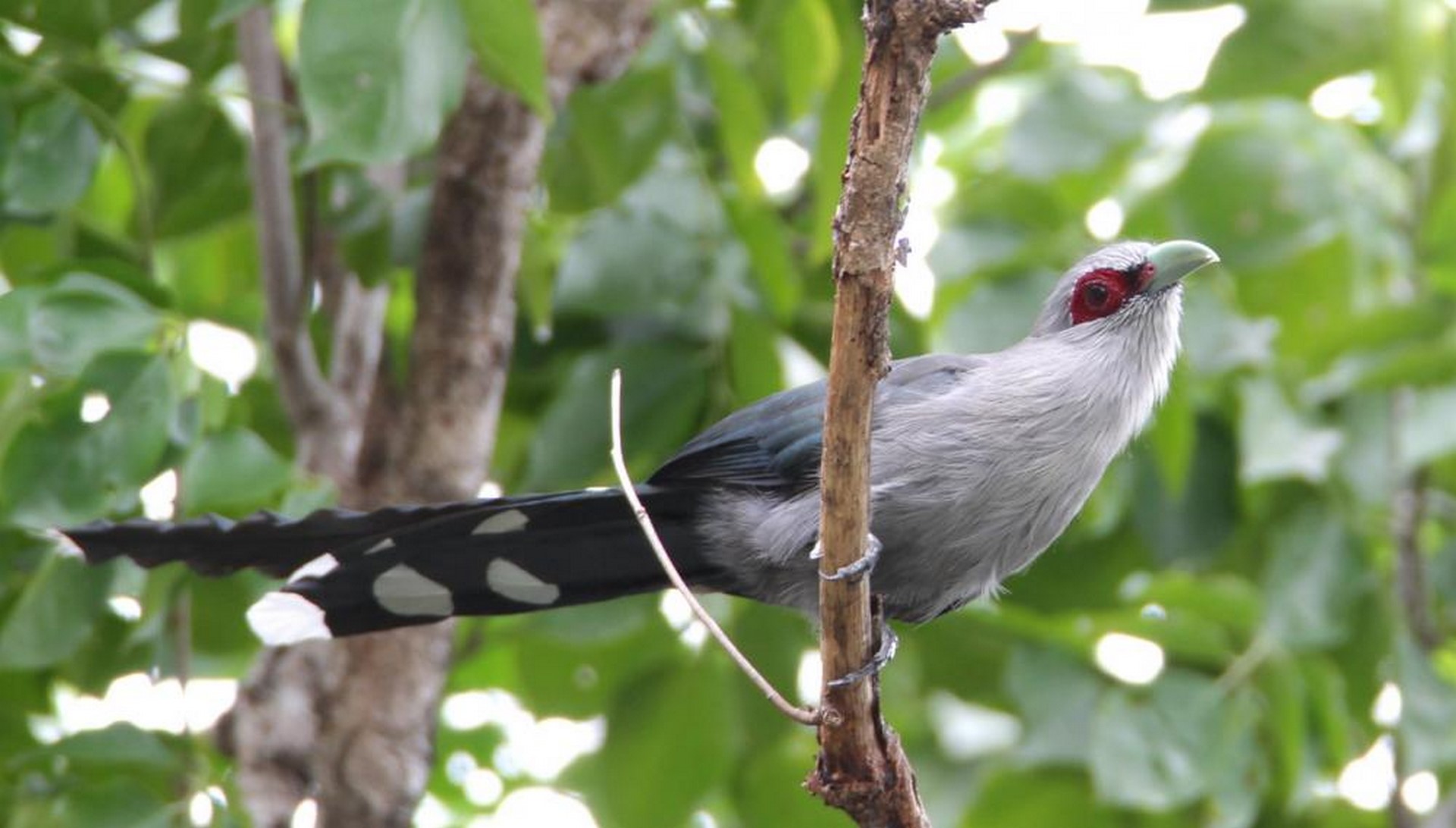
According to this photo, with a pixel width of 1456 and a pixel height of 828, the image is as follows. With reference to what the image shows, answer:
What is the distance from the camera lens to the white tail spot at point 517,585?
3.25 meters

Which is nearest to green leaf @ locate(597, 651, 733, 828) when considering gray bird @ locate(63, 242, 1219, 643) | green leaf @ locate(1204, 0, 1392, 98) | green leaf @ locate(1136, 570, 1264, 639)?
gray bird @ locate(63, 242, 1219, 643)

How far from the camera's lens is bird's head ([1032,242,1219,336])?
139 inches

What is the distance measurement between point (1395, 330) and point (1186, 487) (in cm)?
60

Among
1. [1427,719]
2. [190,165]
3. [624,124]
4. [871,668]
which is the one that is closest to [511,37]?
[624,124]

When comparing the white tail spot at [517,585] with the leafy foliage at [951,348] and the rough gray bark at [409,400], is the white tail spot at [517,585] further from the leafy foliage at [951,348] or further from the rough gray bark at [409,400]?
the rough gray bark at [409,400]

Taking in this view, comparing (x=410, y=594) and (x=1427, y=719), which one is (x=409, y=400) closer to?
(x=410, y=594)

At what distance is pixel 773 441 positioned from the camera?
3.25 meters

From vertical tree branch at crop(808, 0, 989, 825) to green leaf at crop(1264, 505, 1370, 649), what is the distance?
1552 millimetres

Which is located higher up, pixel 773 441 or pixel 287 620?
pixel 773 441

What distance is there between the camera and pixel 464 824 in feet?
18.1

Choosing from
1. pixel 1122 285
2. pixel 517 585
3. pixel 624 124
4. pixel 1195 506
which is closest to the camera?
Result: pixel 517 585

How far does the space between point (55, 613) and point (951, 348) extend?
Answer: 195 centimetres

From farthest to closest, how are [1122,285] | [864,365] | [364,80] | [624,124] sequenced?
[624,124] → [1122,285] → [364,80] → [864,365]

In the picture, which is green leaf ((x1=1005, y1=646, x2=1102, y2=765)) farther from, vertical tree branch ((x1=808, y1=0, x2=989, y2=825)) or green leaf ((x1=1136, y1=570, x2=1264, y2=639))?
vertical tree branch ((x1=808, y1=0, x2=989, y2=825))
